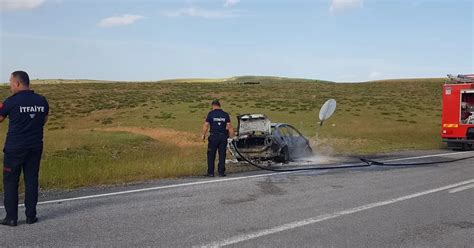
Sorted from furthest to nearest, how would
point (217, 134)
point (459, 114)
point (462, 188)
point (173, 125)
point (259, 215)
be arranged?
point (173, 125)
point (459, 114)
point (217, 134)
point (462, 188)
point (259, 215)

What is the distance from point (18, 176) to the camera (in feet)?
21.3

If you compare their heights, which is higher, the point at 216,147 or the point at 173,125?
the point at 216,147

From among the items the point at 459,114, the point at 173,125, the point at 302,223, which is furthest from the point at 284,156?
the point at 173,125

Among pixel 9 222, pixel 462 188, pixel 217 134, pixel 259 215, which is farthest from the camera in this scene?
pixel 217 134

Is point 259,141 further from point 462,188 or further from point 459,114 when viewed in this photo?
point 459,114

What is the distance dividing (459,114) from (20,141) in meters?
18.5

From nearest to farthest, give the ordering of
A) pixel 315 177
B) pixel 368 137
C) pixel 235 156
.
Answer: pixel 315 177 → pixel 235 156 → pixel 368 137

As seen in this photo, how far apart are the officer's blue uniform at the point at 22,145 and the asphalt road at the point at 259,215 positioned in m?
0.35

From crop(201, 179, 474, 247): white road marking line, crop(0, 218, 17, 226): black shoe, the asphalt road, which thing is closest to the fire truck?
the asphalt road

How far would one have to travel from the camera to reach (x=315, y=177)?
1113cm

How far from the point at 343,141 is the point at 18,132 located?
2110 cm

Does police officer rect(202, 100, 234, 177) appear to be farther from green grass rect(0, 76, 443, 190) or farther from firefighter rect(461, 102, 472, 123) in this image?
firefighter rect(461, 102, 472, 123)

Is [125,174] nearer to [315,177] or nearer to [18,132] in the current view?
[315,177]

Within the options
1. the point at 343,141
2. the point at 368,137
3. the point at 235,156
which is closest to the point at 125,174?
the point at 235,156
